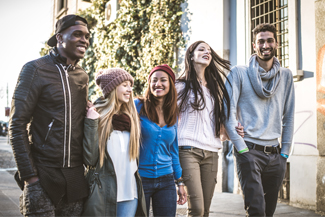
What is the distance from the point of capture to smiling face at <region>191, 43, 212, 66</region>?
3.80 metres

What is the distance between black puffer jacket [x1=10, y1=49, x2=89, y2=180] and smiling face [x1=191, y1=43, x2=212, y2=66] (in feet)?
4.89

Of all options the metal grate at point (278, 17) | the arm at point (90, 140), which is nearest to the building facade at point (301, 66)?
the metal grate at point (278, 17)

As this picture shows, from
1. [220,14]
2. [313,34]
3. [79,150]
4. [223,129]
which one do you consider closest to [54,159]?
[79,150]

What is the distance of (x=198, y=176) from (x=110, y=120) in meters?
1.05

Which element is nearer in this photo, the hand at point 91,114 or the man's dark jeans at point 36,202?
the man's dark jeans at point 36,202

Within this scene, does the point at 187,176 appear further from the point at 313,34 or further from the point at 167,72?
the point at 313,34

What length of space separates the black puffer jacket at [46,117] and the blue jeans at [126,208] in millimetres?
484

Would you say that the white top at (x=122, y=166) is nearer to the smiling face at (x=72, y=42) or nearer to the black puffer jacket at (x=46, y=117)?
the black puffer jacket at (x=46, y=117)

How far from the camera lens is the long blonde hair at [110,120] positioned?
114 inches

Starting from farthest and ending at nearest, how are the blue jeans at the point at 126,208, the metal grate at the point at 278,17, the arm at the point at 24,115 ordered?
1. the metal grate at the point at 278,17
2. the blue jeans at the point at 126,208
3. the arm at the point at 24,115

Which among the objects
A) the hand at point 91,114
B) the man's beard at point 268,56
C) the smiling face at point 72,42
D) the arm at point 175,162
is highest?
the man's beard at point 268,56

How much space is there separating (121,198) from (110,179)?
0.62 feet

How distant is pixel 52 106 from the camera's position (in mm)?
2639

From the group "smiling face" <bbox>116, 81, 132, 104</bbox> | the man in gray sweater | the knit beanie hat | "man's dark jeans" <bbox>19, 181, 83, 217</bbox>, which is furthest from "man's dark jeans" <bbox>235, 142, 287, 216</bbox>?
"man's dark jeans" <bbox>19, 181, 83, 217</bbox>
